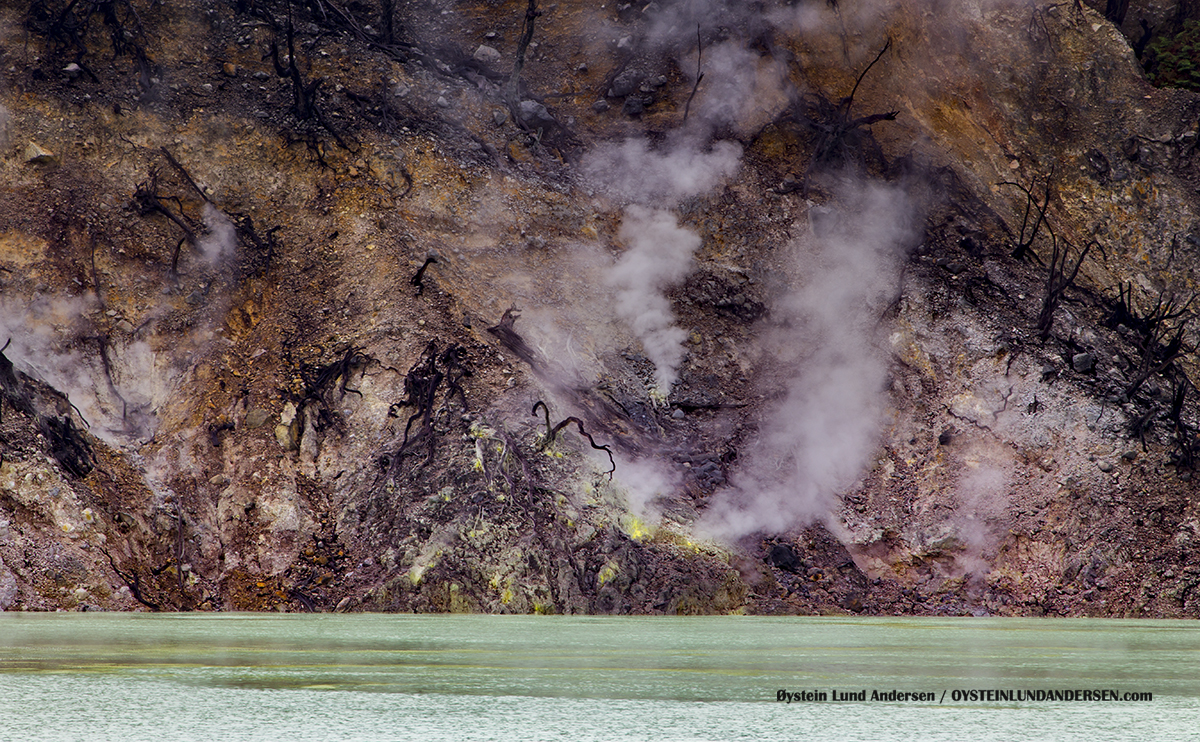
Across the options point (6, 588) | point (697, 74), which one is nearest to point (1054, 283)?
point (697, 74)

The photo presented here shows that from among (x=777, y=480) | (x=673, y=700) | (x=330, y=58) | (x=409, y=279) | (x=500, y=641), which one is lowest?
(x=777, y=480)

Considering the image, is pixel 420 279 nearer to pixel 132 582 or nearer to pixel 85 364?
pixel 85 364

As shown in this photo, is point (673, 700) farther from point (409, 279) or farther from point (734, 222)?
point (734, 222)

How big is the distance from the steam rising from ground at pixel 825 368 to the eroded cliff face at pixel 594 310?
8 cm

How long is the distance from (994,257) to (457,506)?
12239 millimetres

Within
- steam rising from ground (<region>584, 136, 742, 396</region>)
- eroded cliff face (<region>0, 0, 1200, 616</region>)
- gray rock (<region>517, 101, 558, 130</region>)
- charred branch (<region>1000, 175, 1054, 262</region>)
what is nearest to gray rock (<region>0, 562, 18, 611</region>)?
eroded cliff face (<region>0, 0, 1200, 616</region>)

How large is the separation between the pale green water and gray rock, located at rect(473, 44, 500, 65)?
737 inches

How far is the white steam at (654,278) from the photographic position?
66.4ft

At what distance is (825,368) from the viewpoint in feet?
66.0

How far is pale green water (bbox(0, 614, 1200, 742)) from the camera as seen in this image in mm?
3154

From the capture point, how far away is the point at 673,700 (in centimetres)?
383

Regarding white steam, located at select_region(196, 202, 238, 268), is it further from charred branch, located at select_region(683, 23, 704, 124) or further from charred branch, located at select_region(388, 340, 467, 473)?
charred branch, located at select_region(683, 23, 704, 124)

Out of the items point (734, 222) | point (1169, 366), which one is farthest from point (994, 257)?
point (734, 222)

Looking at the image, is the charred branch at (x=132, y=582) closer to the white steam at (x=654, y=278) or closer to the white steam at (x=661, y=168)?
the white steam at (x=654, y=278)
